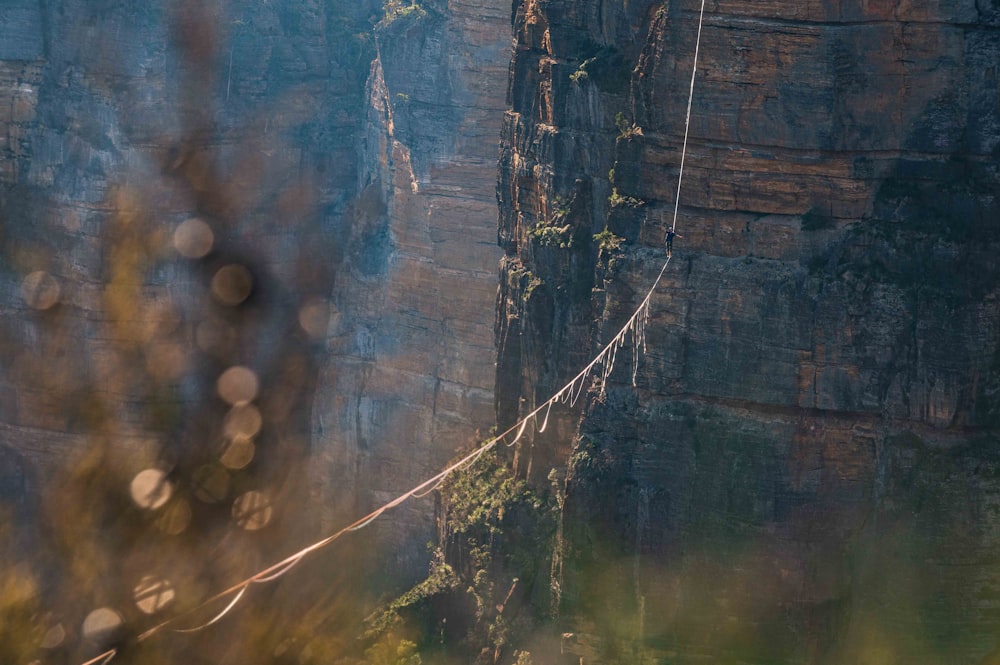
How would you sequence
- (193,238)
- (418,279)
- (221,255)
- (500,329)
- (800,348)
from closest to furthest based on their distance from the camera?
(800,348) → (500,329) → (418,279) → (193,238) → (221,255)

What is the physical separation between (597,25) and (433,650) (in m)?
14.0

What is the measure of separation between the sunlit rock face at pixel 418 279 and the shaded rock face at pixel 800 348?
1056 cm

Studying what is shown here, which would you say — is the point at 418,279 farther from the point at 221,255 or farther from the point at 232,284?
the point at 221,255

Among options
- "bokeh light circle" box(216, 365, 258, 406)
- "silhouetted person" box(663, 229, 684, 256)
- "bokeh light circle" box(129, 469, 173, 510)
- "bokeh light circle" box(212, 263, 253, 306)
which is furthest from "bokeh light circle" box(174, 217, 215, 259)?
"silhouetted person" box(663, 229, 684, 256)

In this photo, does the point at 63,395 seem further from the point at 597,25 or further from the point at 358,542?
the point at 597,25

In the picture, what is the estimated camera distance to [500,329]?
32.1m

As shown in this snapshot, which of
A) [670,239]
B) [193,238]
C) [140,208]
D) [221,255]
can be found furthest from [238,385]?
[670,239]

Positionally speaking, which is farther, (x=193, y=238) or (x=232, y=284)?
(x=232, y=284)

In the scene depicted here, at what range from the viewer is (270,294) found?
1581 inches

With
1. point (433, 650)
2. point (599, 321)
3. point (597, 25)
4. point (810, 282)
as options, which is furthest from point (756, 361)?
point (433, 650)

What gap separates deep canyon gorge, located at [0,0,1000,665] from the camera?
23422 millimetres

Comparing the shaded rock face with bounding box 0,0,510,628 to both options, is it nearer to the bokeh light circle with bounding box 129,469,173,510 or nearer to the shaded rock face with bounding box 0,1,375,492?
the shaded rock face with bounding box 0,1,375,492

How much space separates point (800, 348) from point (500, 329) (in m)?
9.44

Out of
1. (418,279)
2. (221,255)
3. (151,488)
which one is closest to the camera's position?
(418,279)
